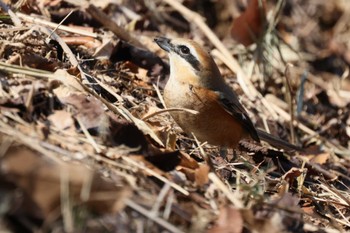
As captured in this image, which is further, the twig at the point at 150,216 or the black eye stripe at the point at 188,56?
the black eye stripe at the point at 188,56

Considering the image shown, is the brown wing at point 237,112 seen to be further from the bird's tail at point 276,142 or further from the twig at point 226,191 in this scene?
the twig at point 226,191

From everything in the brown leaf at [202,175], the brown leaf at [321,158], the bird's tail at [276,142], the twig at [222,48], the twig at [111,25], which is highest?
the brown leaf at [202,175]

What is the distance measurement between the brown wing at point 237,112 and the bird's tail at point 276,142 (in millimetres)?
463

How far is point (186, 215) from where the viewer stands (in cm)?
374

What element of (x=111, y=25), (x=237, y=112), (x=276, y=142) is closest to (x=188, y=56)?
(x=237, y=112)

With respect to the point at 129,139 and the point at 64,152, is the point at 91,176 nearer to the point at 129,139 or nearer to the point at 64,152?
the point at 64,152

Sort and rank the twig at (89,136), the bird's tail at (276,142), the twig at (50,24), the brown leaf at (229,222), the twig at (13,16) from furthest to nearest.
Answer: the bird's tail at (276,142)
the twig at (50,24)
the twig at (13,16)
the twig at (89,136)
the brown leaf at (229,222)

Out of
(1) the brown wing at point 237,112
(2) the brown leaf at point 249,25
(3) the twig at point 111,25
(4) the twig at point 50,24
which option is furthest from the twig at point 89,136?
(2) the brown leaf at point 249,25

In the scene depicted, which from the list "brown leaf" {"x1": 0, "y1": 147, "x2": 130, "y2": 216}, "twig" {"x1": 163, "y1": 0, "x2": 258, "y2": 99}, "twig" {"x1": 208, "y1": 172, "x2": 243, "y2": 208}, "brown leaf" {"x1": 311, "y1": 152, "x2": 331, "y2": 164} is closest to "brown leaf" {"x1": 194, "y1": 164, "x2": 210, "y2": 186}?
"twig" {"x1": 208, "y1": 172, "x2": 243, "y2": 208}

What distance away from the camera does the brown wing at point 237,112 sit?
620cm

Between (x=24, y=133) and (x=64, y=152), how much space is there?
26 centimetres

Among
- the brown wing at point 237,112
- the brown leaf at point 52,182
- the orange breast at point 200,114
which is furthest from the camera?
the brown wing at point 237,112

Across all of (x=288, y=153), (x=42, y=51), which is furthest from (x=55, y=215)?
(x=288, y=153)

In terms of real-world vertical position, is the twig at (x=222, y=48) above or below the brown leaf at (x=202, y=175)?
below
